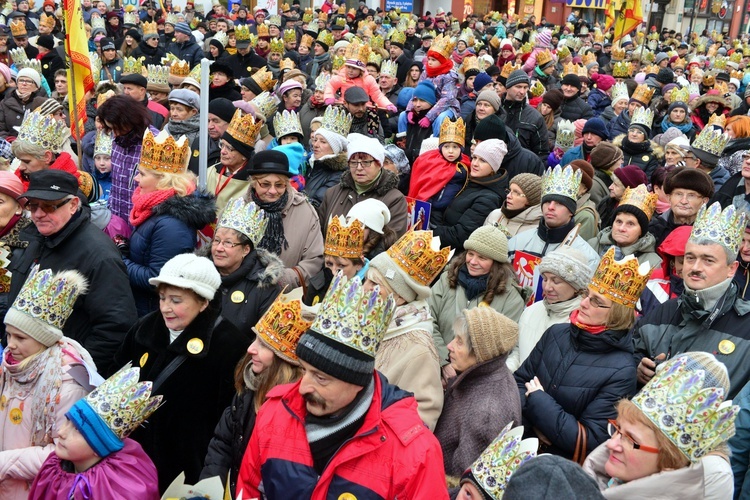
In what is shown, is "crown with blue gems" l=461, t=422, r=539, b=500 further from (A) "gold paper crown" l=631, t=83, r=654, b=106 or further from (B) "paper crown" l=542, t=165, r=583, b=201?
(A) "gold paper crown" l=631, t=83, r=654, b=106

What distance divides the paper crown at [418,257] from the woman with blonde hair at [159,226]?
1.40m

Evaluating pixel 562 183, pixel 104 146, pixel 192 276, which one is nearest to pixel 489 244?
pixel 562 183

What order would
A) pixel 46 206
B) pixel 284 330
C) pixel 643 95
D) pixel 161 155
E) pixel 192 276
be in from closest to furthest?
pixel 284 330 < pixel 192 276 < pixel 46 206 < pixel 161 155 < pixel 643 95

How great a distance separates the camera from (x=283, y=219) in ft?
17.8

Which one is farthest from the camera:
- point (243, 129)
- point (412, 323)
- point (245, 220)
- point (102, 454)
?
point (243, 129)

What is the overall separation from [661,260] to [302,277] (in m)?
2.44

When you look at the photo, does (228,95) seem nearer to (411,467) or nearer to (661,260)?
(661,260)

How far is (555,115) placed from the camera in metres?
10.7

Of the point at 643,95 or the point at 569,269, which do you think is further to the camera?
the point at 643,95

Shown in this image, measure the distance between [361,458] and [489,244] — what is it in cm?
235

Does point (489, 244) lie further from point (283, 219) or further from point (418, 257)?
point (283, 219)

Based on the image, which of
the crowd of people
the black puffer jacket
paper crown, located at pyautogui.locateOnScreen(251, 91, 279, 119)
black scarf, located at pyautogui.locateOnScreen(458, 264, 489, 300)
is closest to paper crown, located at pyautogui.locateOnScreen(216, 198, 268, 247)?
the crowd of people

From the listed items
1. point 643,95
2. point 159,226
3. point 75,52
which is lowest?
point 643,95

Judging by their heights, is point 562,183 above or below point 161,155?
below
